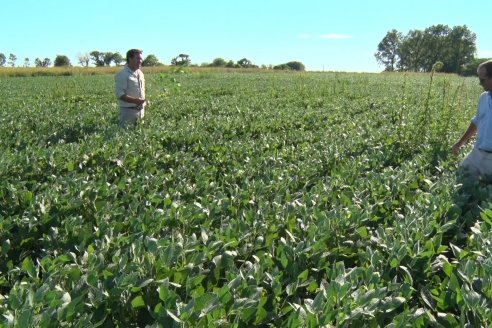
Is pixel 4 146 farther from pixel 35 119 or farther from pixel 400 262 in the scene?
pixel 400 262

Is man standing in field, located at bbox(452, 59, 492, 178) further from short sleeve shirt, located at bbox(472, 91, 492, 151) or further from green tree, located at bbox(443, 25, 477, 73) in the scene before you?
green tree, located at bbox(443, 25, 477, 73)

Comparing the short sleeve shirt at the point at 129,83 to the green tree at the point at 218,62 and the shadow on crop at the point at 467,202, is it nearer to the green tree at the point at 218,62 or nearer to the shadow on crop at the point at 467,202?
the shadow on crop at the point at 467,202

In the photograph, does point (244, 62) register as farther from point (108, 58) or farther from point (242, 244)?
point (242, 244)

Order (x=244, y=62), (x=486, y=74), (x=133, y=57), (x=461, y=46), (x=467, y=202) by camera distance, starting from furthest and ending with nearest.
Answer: (x=461, y=46), (x=244, y=62), (x=133, y=57), (x=486, y=74), (x=467, y=202)

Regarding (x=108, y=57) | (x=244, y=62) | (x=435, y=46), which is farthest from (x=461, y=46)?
(x=108, y=57)

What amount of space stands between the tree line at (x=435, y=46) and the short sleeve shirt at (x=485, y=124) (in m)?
76.4

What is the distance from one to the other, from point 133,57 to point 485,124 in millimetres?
5536

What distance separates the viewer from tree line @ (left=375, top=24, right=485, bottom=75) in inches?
3255

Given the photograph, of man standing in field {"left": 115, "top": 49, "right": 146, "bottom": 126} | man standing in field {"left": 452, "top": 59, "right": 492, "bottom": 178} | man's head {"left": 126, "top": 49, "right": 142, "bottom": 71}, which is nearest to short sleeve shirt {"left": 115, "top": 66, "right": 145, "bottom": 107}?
man standing in field {"left": 115, "top": 49, "right": 146, "bottom": 126}

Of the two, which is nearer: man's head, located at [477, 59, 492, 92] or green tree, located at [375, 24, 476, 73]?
man's head, located at [477, 59, 492, 92]

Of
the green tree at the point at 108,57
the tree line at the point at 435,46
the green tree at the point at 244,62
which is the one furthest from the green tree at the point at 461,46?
the green tree at the point at 108,57

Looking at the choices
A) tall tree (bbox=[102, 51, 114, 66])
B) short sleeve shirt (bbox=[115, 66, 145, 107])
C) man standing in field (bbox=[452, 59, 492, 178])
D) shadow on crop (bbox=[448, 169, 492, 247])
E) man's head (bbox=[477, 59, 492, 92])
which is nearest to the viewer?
shadow on crop (bbox=[448, 169, 492, 247])

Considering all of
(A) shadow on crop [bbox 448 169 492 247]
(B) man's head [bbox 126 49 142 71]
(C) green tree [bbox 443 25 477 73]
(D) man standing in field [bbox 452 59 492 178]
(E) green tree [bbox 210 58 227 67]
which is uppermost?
(C) green tree [bbox 443 25 477 73]

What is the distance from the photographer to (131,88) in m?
7.89
